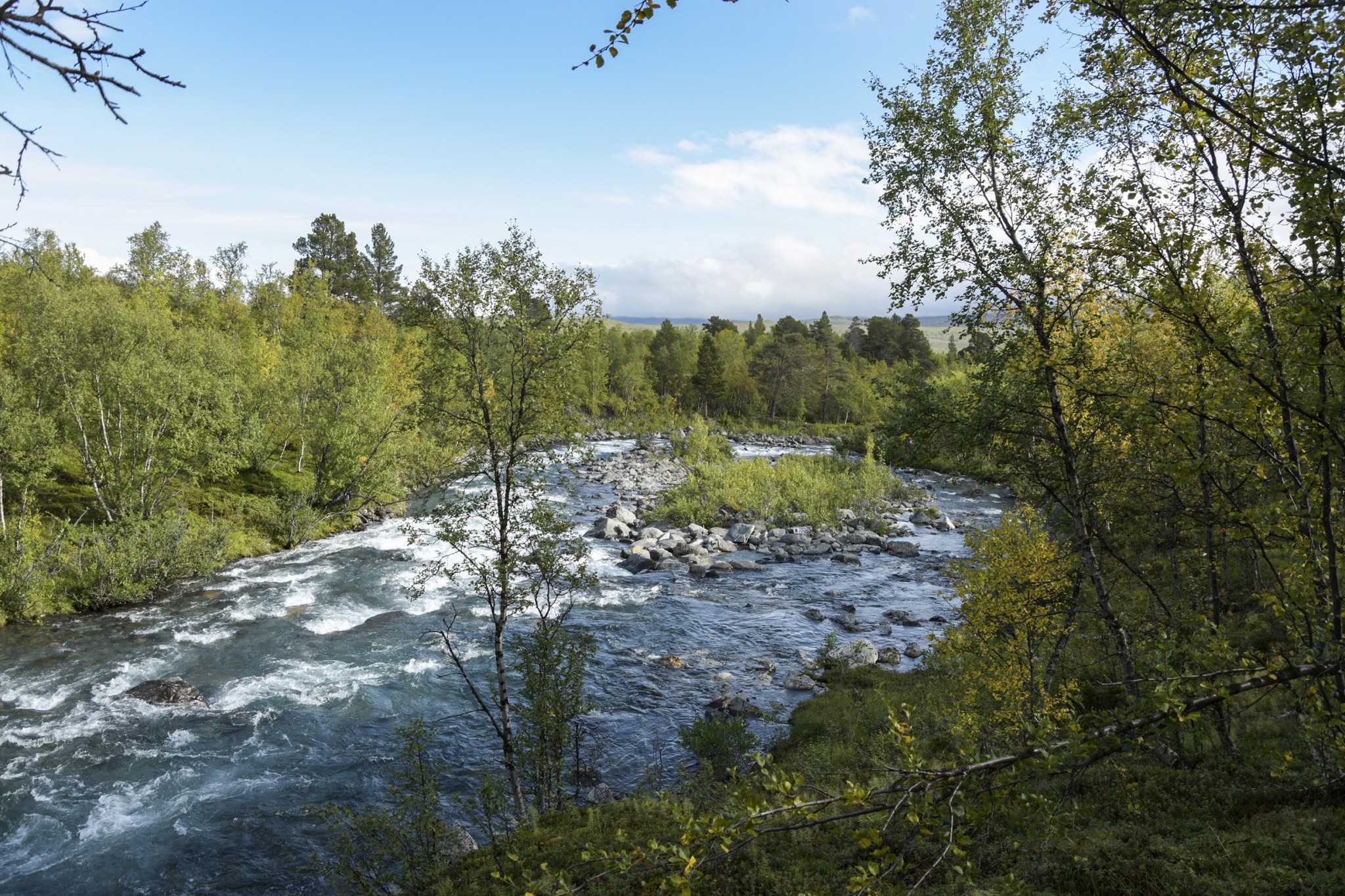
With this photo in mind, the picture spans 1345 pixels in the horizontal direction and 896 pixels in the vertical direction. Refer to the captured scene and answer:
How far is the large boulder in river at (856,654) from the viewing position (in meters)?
19.1

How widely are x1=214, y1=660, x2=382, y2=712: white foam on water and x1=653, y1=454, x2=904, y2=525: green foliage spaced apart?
781 inches

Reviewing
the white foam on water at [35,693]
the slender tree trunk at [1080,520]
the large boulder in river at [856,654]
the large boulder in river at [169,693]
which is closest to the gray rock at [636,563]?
the large boulder in river at [856,654]

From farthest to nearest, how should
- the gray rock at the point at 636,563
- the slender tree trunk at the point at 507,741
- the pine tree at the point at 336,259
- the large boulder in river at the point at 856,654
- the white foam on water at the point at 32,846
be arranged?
the pine tree at the point at 336,259
the gray rock at the point at 636,563
the large boulder in river at the point at 856,654
the slender tree trunk at the point at 507,741
the white foam on water at the point at 32,846

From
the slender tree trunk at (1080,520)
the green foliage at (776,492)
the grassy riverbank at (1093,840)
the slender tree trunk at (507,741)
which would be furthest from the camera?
the green foliage at (776,492)

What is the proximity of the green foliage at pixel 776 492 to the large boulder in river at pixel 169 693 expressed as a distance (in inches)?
892

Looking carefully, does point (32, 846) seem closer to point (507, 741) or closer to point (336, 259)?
point (507, 741)

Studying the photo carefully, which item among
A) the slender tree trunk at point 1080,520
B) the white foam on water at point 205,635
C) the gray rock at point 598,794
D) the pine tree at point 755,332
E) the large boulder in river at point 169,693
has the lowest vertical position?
the gray rock at point 598,794

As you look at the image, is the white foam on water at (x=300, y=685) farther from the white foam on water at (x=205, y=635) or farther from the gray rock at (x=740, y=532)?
the gray rock at (x=740, y=532)

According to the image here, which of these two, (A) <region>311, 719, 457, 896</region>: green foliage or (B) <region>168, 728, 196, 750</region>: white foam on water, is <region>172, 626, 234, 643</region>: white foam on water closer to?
(B) <region>168, 728, 196, 750</region>: white foam on water

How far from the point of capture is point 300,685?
1777 cm

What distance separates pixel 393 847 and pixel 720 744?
237 inches

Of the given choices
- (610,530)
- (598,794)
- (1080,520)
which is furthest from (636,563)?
(1080,520)

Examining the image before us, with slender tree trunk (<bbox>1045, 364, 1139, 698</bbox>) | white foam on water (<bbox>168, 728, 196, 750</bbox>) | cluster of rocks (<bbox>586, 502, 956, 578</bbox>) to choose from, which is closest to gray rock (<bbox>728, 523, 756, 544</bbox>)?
cluster of rocks (<bbox>586, 502, 956, 578</bbox>)

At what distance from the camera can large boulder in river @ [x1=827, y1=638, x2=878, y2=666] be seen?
19062mm
